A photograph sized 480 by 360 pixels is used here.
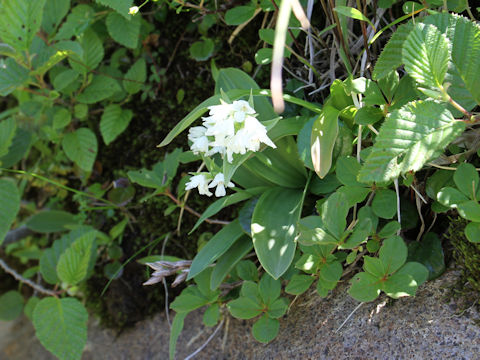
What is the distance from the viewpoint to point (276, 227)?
3.40 feet

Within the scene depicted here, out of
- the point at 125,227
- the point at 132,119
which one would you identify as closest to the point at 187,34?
the point at 132,119

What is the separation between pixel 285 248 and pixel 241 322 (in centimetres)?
36

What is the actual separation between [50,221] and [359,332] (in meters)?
1.20

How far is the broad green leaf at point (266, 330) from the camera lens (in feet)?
3.25

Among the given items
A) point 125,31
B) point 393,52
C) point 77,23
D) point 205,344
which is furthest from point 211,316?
point 77,23

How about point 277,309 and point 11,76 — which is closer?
point 277,309

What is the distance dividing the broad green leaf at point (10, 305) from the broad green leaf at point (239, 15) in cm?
135

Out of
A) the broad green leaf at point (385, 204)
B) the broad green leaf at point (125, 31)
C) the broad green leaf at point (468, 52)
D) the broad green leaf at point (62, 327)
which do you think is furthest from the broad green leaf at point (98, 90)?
the broad green leaf at point (468, 52)

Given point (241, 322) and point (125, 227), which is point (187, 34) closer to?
point (125, 227)

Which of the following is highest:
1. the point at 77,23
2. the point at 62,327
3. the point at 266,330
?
the point at 77,23

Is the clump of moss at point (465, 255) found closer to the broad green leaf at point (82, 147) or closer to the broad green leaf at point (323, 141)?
the broad green leaf at point (323, 141)

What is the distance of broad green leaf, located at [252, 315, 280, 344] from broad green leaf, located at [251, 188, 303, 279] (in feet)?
0.43

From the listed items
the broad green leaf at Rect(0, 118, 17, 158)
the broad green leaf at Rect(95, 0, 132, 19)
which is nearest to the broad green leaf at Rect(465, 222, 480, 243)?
the broad green leaf at Rect(95, 0, 132, 19)

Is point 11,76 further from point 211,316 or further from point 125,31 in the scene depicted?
point 211,316
